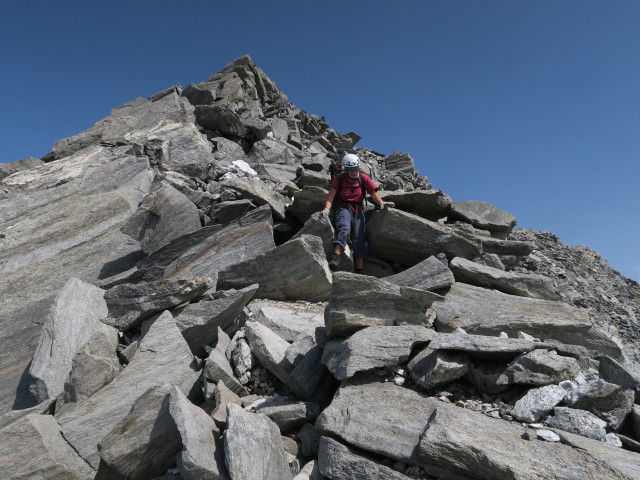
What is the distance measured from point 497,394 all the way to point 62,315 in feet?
31.6

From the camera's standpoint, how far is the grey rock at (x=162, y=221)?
1333 cm

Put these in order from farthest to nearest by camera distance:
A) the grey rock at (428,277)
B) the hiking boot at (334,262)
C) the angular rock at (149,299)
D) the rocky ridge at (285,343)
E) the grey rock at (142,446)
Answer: the hiking boot at (334,262) < the grey rock at (428,277) < the angular rock at (149,299) < the grey rock at (142,446) < the rocky ridge at (285,343)

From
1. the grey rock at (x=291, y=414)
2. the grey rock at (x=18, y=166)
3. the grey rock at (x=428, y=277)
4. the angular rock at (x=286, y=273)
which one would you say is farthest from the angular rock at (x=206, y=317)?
the grey rock at (x=18, y=166)

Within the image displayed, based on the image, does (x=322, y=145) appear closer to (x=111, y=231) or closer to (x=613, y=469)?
(x=111, y=231)

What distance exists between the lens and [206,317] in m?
9.59

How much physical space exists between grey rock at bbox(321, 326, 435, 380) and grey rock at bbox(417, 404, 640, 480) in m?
1.44

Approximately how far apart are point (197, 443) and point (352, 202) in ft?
29.8

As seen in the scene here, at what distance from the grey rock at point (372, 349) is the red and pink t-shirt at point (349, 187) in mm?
6654

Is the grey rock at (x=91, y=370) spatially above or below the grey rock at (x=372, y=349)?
below

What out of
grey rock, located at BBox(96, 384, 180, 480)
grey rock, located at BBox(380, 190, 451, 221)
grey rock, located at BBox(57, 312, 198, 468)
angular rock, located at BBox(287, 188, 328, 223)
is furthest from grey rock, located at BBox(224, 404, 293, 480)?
grey rock, located at BBox(380, 190, 451, 221)

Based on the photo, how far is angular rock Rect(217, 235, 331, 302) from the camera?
11125mm

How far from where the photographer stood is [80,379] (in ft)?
27.5

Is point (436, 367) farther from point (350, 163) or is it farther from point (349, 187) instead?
point (350, 163)

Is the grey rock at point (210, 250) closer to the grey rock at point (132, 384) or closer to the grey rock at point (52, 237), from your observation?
the grey rock at point (52, 237)
